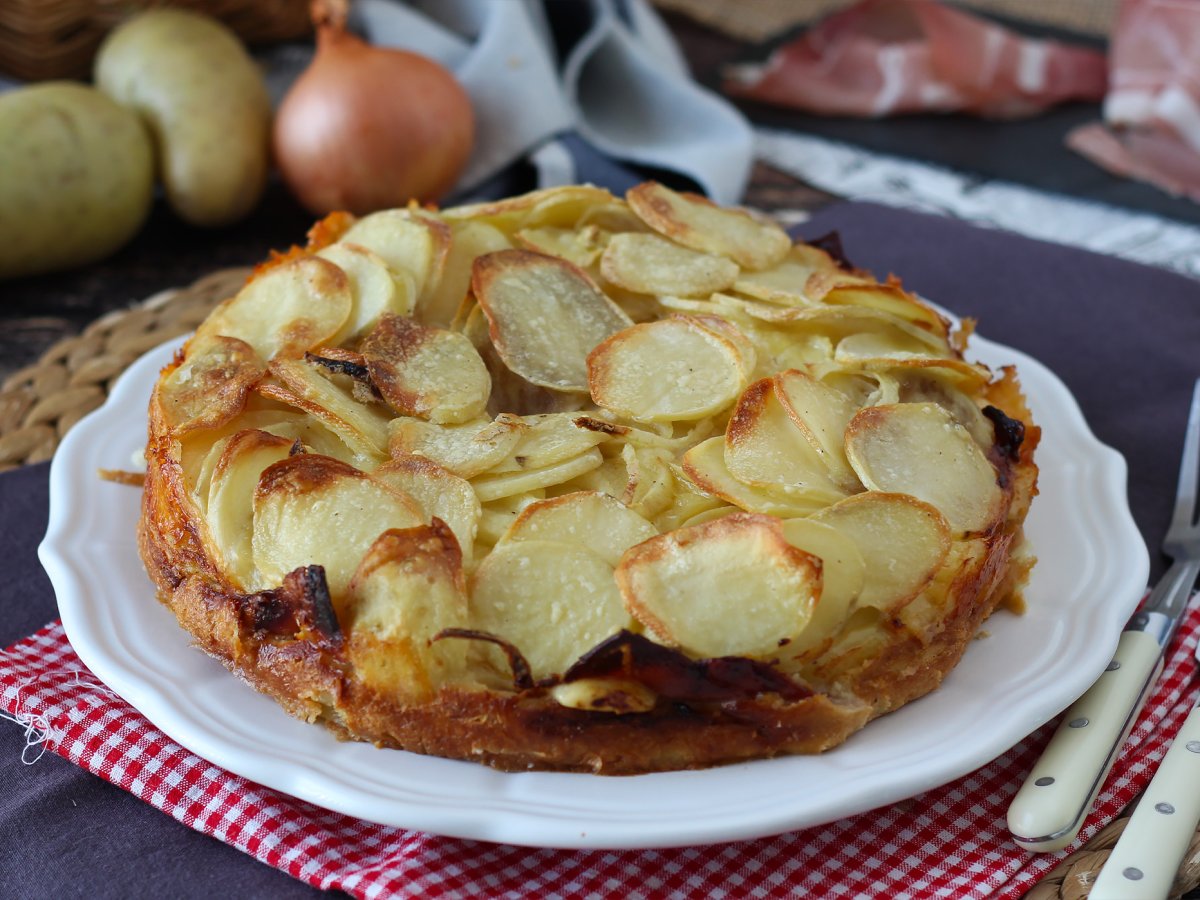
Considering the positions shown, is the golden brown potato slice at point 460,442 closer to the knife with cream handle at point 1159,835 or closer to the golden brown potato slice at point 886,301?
the golden brown potato slice at point 886,301

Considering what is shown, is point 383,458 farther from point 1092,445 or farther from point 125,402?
point 1092,445

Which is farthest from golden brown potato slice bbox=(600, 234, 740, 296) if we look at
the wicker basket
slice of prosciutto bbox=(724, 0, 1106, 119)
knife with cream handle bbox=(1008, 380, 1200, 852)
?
slice of prosciutto bbox=(724, 0, 1106, 119)

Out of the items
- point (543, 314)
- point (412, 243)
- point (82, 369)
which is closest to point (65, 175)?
point (82, 369)

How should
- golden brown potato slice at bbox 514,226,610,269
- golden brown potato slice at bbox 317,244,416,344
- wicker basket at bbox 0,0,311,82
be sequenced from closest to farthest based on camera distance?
golden brown potato slice at bbox 317,244,416,344 → golden brown potato slice at bbox 514,226,610,269 → wicker basket at bbox 0,0,311,82

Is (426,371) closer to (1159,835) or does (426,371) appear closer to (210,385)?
(210,385)

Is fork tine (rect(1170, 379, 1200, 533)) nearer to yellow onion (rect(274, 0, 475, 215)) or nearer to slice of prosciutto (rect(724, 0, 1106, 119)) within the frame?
yellow onion (rect(274, 0, 475, 215))
